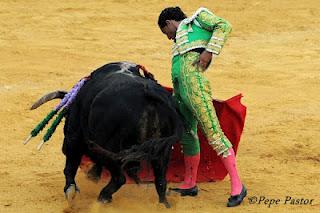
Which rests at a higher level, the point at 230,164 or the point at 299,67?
the point at 230,164

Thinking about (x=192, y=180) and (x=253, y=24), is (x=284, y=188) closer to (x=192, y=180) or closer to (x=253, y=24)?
(x=192, y=180)

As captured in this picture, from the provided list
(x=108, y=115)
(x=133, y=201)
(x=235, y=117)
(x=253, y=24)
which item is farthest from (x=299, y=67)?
(x=108, y=115)

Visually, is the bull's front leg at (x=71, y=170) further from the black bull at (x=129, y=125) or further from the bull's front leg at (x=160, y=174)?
the bull's front leg at (x=160, y=174)

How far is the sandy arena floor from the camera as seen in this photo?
6031mm

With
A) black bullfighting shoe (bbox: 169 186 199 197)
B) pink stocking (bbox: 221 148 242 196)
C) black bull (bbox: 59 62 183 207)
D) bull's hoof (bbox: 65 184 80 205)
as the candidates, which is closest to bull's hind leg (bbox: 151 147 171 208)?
black bull (bbox: 59 62 183 207)

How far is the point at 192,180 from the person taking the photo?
5977 mm

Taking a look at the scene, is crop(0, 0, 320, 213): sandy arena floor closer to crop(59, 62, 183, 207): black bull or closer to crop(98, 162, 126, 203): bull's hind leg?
crop(98, 162, 126, 203): bull's hind leg

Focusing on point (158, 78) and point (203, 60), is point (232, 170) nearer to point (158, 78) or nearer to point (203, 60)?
point (203, 60)

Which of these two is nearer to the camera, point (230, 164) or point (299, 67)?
point (230, 164)

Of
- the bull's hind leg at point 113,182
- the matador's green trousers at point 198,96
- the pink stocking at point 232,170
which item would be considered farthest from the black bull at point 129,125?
the pink stocking at point 232,170

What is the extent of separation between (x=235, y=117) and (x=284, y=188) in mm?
644

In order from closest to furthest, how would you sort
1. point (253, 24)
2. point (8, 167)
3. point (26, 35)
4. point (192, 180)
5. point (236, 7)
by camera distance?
point (192, 180) → point (8, 167) → point (26, 35) → point (253, 24) → point (236, 7)

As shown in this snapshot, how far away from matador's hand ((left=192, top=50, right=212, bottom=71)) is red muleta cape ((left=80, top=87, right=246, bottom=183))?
0.74 meters

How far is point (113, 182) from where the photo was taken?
540 centimetres
